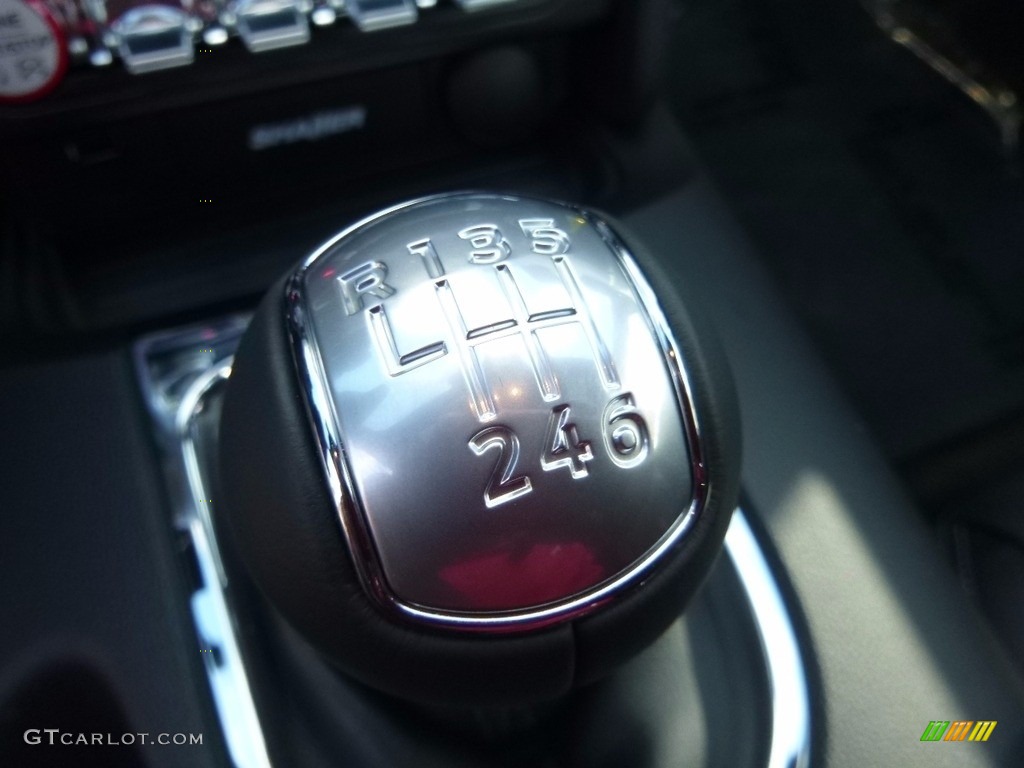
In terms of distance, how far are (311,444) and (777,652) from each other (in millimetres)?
291

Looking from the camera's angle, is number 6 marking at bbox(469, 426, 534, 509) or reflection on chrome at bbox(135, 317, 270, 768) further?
reflection on chrome at bbox(135, 317, 270, 768)

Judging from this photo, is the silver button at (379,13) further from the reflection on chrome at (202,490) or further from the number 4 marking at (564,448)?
the number 4 marking at (564,448)

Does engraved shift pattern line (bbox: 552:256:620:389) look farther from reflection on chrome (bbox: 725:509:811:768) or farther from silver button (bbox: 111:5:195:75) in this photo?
silver button (bbox: 111:5:195:75)

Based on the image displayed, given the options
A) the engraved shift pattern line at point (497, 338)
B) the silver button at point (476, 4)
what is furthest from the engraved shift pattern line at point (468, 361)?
the silver button at point (476, 4)

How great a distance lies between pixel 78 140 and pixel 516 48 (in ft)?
0.90

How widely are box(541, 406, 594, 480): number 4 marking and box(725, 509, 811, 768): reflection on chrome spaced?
0.13 metres

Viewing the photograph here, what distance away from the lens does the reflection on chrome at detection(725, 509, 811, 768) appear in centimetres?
49

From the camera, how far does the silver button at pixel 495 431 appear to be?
0.37 metres

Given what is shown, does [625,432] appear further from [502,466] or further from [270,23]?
[270,23]

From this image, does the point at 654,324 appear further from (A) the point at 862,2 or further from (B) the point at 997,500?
(A) the point at 862,2

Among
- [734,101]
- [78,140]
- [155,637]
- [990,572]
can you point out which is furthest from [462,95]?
[734,101]

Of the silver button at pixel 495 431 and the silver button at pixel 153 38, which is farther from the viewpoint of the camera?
the silver button at pixel 153 38

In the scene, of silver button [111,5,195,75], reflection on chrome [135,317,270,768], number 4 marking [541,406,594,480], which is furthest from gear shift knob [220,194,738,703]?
silver button [111,5,195,75]

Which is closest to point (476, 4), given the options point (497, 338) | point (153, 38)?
point (153, 38)
